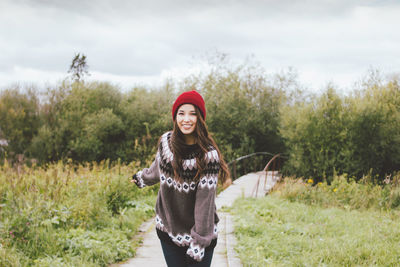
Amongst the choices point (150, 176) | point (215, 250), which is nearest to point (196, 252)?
point (150, 176)

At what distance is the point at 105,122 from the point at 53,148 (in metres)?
3.02

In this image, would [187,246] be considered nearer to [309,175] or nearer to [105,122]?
[309,175]

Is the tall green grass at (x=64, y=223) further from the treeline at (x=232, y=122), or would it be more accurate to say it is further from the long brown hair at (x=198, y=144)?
the treeline at (x=232, y=122)

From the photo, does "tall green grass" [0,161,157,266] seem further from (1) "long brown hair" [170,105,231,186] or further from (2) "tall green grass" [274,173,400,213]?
(2) "tall green grass" [274,173,400,213]

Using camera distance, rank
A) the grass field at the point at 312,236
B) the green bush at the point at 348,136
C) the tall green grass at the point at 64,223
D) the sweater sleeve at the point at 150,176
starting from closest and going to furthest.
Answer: the sweater sleeve at the point at 150,176
the tall green grass at the point at 64,223
the grass field at the point at 312,236
the green bush at the point at 348,136

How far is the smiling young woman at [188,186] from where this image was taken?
235cm

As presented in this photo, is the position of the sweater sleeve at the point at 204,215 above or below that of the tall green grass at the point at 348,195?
above

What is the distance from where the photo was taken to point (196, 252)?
7.48 feet

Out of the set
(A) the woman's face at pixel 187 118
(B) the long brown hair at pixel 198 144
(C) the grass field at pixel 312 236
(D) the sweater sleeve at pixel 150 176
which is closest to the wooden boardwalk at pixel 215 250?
(C) the grass field at pixel 312 236

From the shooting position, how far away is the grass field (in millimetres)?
4363

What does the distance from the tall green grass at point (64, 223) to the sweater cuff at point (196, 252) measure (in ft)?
7.56

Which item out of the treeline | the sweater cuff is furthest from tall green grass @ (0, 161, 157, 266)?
the treeline

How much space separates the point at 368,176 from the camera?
9750mm

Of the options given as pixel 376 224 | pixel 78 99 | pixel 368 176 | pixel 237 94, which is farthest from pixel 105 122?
pixel 376 224
